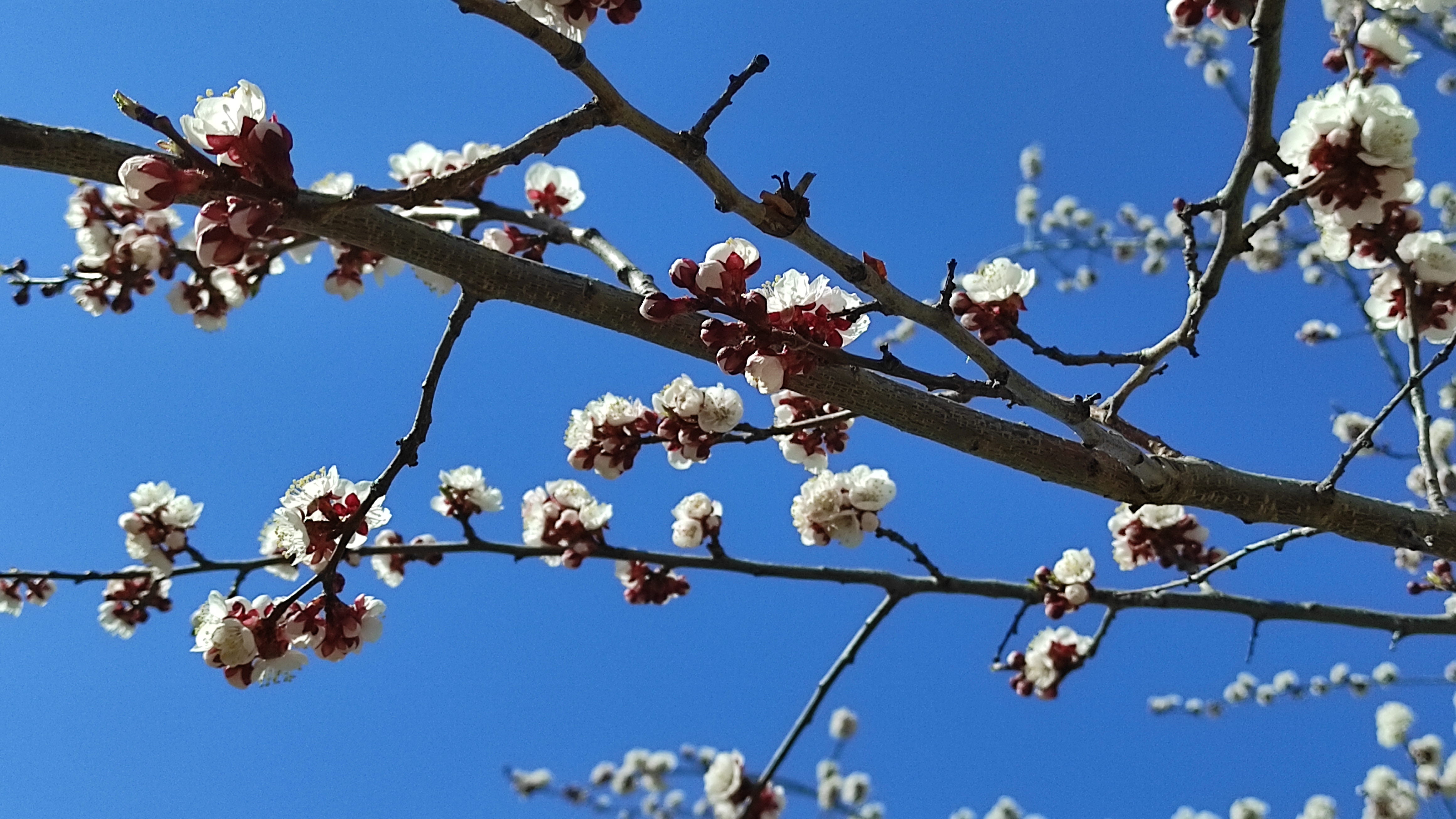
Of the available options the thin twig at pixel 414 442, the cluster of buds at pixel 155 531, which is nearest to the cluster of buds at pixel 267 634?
the thin twig at pixel 414 442

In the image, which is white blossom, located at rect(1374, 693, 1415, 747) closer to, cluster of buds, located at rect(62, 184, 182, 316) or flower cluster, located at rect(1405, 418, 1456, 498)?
flower cluster, located at rect(1405, 418, 1456, 498)

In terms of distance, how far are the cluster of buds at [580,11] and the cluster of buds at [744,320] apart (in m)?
0.59

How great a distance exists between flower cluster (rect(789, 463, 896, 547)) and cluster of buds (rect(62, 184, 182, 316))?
2.67 m

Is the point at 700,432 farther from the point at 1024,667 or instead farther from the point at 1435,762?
the point at 1435,762

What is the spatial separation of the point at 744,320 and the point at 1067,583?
218cm

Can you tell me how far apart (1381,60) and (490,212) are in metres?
2.87

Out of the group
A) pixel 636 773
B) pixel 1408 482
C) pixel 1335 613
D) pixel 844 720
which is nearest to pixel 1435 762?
pixel 1408 482

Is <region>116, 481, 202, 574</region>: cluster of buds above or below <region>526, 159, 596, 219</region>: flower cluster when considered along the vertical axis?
below

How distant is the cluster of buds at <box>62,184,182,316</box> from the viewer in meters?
3.54

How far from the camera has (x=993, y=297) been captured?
2348 millimetres

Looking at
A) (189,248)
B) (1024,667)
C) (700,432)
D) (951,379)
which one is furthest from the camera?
(1024,667)

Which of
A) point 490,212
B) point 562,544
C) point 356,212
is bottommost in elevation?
point 356,212

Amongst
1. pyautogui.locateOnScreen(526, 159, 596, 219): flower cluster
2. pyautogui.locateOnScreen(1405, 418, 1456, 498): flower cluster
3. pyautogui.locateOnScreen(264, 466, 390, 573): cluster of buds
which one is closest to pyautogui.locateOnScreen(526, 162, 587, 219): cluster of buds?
pyautogui.locateOnScreen(526, 159, 596, 219): flower cluster

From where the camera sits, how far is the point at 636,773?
8633mm
